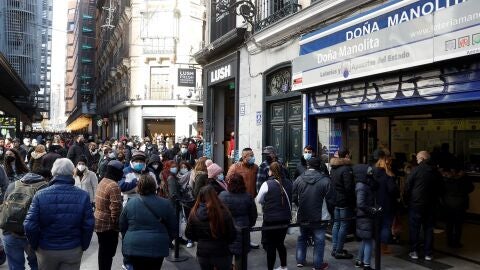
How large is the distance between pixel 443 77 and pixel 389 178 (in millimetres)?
1991

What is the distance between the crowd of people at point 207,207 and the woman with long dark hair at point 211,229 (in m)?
0.01

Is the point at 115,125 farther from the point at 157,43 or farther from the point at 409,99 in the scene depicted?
the point at 409,99

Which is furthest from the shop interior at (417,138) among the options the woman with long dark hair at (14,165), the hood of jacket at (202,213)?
the woman with long dark hair at (14,165)

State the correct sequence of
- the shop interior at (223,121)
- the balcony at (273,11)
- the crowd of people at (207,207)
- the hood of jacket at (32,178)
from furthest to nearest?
the shop interior at (223,121), the balcony at (273,11), the hood of jacket at (32,178), the crowd of people at (207,207)

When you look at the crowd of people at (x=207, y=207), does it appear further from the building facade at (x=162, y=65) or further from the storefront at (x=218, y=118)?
the building facade at (x=162, y=65)

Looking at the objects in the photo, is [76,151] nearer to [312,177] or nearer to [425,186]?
[312,177]

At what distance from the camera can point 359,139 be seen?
1036cm

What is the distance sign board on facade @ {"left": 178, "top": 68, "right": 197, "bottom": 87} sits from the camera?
24.9 metres

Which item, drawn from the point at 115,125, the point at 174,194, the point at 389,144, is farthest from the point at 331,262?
the point at 115,125

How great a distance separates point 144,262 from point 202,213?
84 cm

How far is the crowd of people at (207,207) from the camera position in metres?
4.67

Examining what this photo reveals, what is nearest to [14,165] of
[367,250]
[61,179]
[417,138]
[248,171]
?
[61,179]

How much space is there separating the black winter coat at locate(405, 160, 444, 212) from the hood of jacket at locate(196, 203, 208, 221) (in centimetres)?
423

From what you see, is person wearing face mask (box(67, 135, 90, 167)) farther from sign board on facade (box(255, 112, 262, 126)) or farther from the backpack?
the backpack
